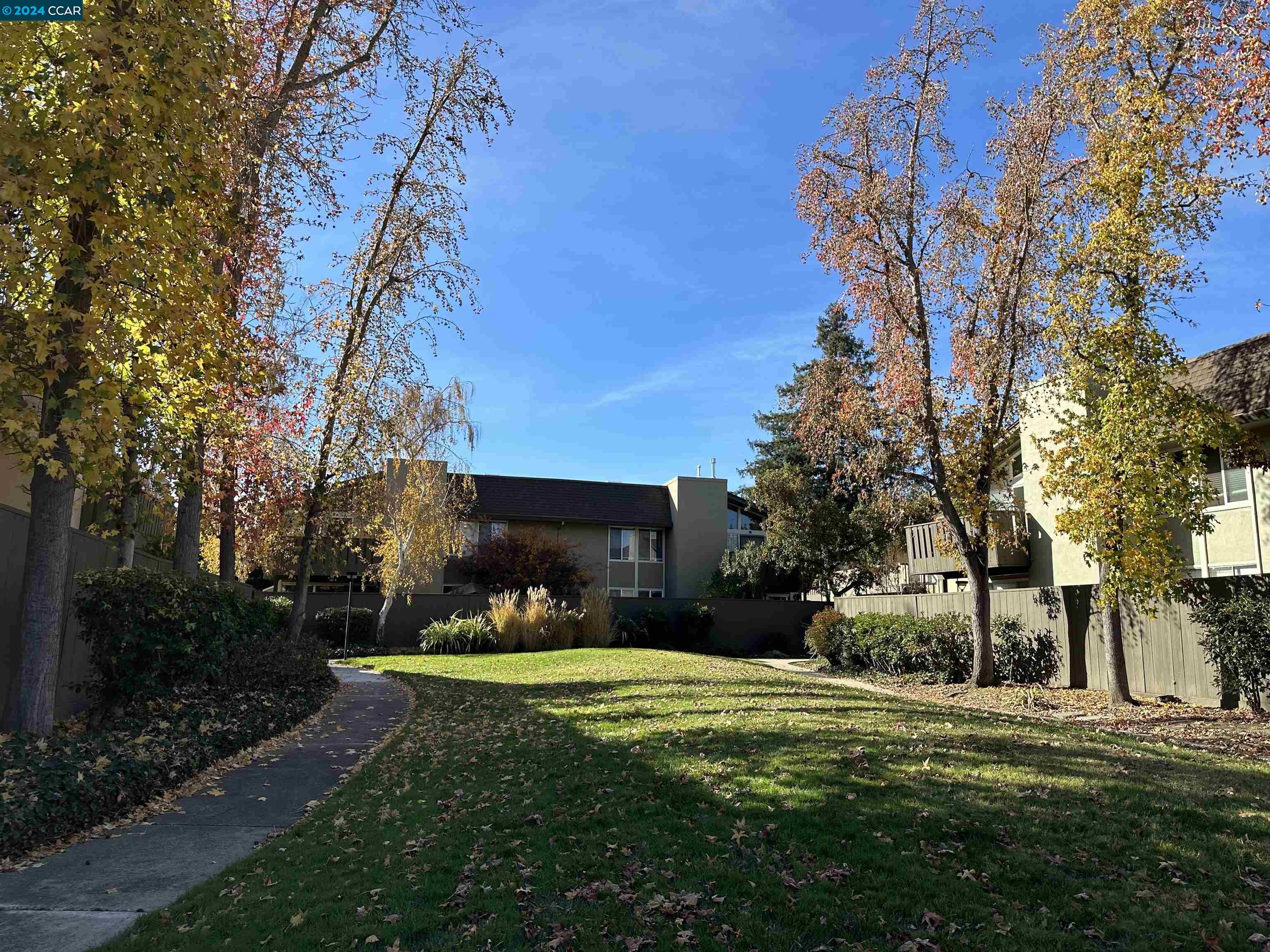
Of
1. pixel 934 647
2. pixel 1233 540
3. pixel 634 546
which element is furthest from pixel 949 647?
pixel 634 546

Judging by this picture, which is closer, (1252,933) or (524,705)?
(1252,933)

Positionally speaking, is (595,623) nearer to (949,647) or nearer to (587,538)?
(949,647)

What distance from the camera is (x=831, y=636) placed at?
78.1 feet

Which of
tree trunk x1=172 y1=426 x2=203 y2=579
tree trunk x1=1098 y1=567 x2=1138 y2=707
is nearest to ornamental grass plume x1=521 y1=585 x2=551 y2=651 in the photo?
tree trunk x1=172 y1=426 x2=203 y2=579

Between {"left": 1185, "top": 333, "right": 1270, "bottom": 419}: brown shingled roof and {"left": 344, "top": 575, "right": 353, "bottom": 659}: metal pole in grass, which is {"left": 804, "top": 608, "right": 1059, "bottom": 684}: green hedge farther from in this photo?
{"left": 344, "top": 575, "right": 353, "bottom": 659}: metal pole in grass

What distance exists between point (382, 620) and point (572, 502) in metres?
13.3

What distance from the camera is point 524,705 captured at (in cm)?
1336

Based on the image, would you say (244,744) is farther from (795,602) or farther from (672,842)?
(795,602)

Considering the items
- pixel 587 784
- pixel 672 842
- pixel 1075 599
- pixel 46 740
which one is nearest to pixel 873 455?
pixel 1075 599

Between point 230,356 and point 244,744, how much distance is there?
14.4 ft

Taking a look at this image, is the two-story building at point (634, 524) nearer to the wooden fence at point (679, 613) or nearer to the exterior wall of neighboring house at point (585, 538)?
the exterior wall of neighboring house at point (585, 538)

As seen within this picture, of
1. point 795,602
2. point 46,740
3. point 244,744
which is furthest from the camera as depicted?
point 795,602

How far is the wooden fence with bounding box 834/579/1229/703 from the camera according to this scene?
13.9 meters

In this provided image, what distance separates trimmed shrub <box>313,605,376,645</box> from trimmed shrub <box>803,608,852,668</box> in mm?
14054
